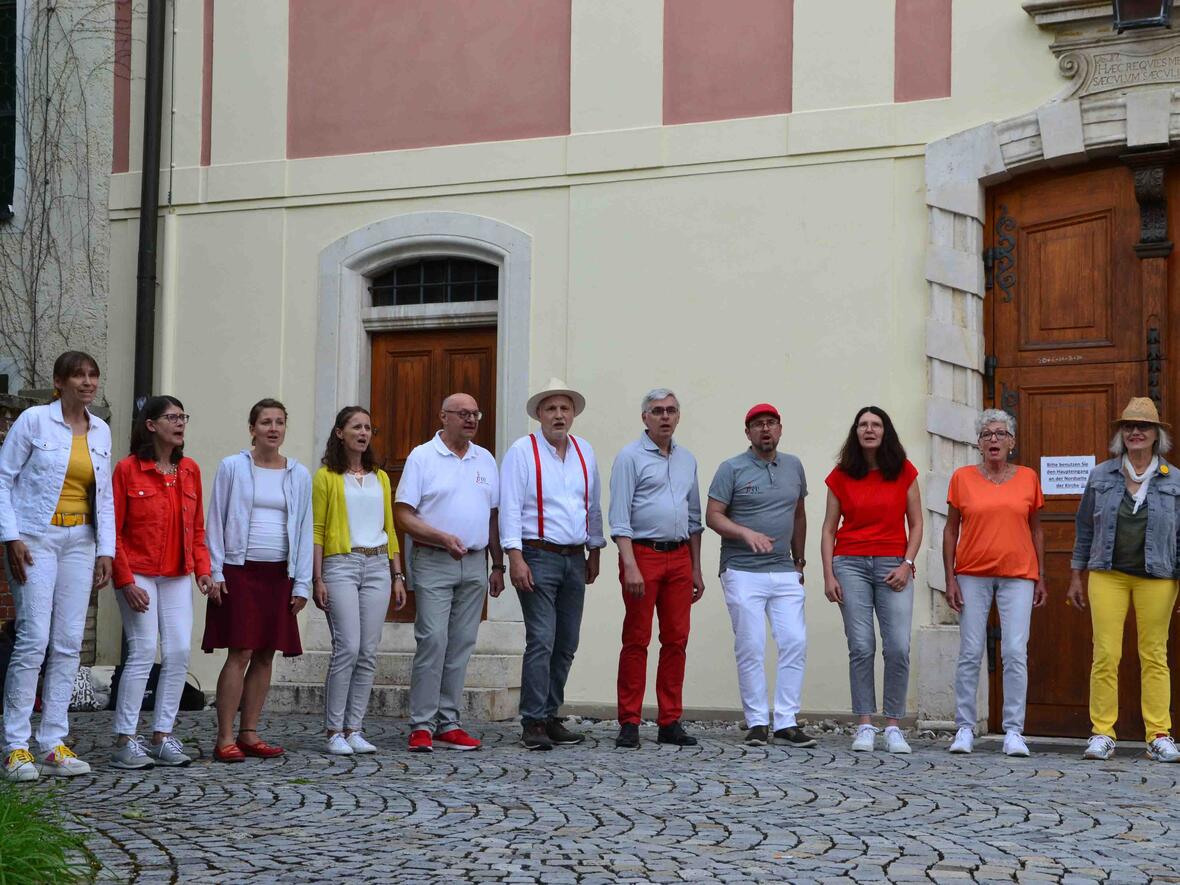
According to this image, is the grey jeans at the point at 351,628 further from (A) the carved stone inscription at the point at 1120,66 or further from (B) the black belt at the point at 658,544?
(A) the carved stone inscription at the point at 1120,66

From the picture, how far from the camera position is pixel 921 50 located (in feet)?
33.7

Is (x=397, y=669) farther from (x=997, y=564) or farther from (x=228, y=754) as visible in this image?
(x=997, y=564)

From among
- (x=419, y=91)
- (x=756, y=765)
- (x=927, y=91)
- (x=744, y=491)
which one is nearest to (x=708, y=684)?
(x=744, y=491)

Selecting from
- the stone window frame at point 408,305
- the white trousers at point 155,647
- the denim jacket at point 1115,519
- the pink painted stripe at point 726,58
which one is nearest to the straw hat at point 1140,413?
the denim jacket at point 1115,519

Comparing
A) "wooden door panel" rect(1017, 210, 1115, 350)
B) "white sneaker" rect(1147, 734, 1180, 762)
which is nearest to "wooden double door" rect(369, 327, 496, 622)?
"wooden door panel" rect(1017, 210, 1115, 350)

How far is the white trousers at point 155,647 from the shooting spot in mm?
7789

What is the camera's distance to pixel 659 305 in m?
10.9

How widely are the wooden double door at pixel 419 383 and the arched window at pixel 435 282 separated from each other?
0.24 meters

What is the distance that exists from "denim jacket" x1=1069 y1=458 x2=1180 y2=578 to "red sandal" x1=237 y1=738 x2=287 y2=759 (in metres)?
4.18

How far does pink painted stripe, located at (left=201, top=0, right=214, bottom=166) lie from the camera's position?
1239 centimetres

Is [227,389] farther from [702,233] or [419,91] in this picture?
[702,233]

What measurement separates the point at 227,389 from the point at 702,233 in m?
3.67

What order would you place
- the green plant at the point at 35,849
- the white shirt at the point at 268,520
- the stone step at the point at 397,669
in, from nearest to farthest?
the green plant at the point at 35,849, the white shirt at the point at 268,520, the stone step at the point at 397,669

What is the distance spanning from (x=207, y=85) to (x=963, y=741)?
7.27 m
